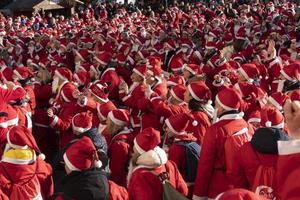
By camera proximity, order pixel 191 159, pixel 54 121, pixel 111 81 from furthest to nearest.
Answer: pixel 111 81, pixel 54 121, pixel 191 159

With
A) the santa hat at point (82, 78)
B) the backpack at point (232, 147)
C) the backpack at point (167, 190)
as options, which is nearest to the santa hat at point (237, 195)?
the backpack at point (167, 190)

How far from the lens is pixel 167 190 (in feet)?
11.6

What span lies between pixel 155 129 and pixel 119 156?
1.17 m

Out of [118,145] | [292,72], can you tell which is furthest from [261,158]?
[292,72]

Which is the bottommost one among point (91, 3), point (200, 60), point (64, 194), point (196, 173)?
point (91, 3)

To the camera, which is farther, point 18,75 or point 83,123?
point 18,75

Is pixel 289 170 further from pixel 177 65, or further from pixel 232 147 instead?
pixel 177 65

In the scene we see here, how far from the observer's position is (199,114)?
564 centimetres

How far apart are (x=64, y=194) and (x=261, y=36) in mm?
12634

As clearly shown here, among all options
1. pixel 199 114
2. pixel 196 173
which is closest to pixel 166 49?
pixel 199 114

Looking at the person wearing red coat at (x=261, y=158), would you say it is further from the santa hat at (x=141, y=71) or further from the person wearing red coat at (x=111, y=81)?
the person wearing red coat at (x=111, y=81)

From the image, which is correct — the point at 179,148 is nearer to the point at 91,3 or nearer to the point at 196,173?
the point at 196,173

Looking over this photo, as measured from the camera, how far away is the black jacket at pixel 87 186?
137 inches

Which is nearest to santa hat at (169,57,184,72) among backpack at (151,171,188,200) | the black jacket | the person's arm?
the person's arm
